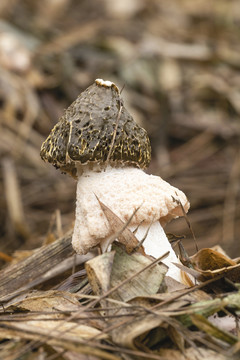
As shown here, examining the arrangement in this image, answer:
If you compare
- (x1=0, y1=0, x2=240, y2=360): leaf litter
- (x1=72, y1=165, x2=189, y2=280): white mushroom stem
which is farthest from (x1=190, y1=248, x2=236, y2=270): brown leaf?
(x1=72, y1=165, x2=189, y2=280): white mushroom stem

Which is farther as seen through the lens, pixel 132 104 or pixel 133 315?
pixel 132 104

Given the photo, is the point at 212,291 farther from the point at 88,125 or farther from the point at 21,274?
the point at 21,274

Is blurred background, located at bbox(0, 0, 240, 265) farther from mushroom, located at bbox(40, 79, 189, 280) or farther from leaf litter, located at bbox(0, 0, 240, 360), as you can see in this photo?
mushroom, located at bbox(40, 79, 189, 280)

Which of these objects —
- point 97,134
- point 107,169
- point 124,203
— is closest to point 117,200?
point 124,203

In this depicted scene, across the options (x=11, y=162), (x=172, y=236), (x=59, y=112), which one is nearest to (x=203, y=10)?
(x=59, y=112)

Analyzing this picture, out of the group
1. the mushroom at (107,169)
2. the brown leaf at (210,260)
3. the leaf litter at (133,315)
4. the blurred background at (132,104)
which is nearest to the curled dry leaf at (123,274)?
the leaf litter at (133,315)

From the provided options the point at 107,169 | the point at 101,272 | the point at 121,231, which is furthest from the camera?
the point at 107,169

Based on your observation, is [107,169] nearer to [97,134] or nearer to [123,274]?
[97,134]
